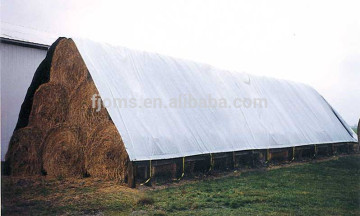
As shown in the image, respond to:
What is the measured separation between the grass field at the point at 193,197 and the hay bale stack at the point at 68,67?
277cm

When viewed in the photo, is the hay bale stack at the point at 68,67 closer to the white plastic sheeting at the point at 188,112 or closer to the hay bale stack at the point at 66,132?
the hay bale stack at the point at 66,132

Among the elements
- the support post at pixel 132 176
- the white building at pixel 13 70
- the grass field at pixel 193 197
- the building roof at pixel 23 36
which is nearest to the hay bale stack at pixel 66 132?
the grass field at pixel 193 197

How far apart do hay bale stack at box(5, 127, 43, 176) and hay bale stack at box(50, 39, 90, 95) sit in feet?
5.25

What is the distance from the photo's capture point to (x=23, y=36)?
1376 cm

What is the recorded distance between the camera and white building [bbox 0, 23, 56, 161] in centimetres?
1250

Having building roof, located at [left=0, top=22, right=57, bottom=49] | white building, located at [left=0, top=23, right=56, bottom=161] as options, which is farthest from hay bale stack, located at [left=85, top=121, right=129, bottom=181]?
building roof, located at [left=0, top=22, right=57, bottom=49]

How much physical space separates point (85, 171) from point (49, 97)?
236 centimetres

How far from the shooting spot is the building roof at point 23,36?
1276cm

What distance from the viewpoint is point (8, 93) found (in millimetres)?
12789

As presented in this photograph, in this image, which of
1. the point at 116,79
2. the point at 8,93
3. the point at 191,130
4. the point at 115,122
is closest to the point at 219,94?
the point at 191,130

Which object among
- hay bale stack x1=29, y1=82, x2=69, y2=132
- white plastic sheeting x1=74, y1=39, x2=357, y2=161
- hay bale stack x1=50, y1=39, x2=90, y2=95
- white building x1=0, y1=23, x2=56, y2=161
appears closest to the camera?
white plastic sheeting x1=74, y1=39, x2=357, y2=161

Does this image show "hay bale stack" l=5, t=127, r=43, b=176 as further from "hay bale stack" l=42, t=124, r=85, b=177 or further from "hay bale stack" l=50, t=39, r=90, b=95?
"hay bale stack" l=50, t=39, r=90, b=95

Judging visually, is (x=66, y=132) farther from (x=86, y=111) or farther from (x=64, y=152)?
(x=86, y=111)

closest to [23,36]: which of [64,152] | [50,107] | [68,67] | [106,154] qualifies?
[68,67]
